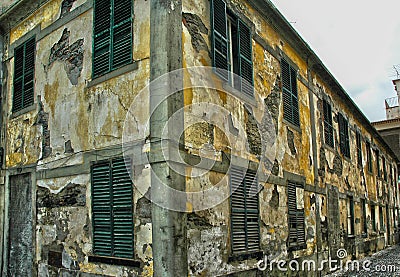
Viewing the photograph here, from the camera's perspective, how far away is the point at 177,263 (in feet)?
17.6

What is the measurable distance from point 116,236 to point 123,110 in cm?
179

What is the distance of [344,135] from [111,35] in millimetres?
10149

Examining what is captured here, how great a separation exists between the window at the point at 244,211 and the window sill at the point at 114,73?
2328mm

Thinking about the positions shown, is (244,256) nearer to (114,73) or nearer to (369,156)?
(114,73)

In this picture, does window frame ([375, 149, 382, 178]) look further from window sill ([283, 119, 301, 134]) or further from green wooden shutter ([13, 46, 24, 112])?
green wooden shutter ([13, 46, 24, 112])

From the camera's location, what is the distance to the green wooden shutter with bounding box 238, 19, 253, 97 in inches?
305

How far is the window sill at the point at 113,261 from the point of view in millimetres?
5726

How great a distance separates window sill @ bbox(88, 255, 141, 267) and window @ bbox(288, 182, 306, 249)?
4218 mm

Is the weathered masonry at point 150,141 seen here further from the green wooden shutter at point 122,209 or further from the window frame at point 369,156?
the window frame at point 369,156

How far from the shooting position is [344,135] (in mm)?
14453

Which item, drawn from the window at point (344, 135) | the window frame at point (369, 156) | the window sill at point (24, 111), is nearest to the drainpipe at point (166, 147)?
the window sill at point (24, 111)

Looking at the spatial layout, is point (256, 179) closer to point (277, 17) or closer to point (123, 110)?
point (123, 110)

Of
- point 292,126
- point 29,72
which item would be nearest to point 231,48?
point 292,126

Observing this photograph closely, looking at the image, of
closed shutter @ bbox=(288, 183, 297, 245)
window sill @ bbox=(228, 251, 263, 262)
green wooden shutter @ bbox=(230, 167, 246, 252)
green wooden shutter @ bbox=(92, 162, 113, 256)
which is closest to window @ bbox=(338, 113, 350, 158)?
closed shutter @ bbox=(288, 183, 297, 245)
